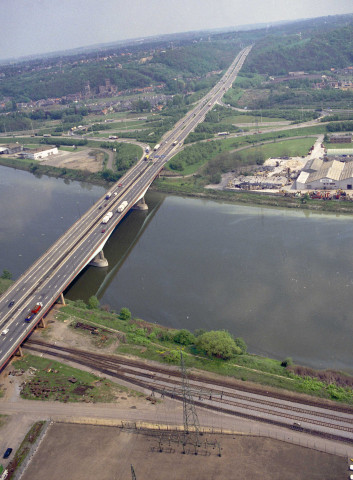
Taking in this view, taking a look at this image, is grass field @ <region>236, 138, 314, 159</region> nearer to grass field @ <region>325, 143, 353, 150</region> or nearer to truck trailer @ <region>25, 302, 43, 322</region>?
grass field @ <region>325, 143, 353, 150</region>

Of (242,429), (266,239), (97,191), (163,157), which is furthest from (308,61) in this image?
(242,429)

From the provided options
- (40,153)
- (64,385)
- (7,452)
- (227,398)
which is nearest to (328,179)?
(227,398)

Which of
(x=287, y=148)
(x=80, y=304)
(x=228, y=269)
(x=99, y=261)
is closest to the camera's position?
(x=80, y=304)

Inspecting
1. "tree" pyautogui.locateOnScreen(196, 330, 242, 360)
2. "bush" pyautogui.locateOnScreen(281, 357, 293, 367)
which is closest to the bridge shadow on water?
"tree" pyautogui.locateOnScreen(196, 330, 242, 360)

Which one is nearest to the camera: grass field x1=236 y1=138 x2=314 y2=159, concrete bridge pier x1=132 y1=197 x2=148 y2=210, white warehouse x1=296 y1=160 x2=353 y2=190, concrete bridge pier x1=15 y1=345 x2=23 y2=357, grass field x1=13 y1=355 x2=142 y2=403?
grass field x1=13 y1=355 x2=142 y2=403

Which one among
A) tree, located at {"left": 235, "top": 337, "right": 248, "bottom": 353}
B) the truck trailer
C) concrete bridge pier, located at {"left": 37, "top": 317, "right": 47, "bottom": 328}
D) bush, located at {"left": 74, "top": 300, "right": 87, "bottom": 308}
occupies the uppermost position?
the truck trailer

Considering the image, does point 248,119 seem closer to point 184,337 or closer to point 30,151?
point 30,151
